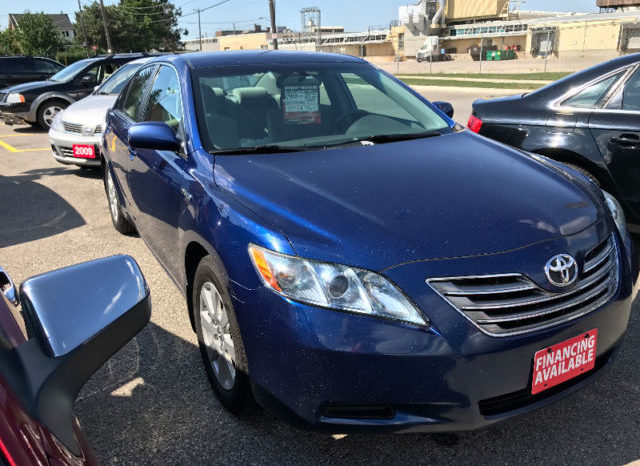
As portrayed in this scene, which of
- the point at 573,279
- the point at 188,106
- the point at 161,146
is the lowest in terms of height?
the point at 573,279

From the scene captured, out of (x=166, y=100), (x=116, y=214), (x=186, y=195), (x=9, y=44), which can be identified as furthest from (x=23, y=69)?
(x=9, y=44)

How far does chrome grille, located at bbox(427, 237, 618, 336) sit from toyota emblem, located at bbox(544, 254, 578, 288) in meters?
0.04

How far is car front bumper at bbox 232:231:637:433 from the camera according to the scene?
187 cm

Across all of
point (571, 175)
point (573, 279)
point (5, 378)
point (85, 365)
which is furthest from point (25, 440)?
point (571, 175)

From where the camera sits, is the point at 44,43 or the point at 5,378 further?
the point at 44,43

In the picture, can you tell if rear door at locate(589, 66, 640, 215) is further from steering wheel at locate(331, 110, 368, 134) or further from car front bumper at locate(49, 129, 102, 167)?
car front bumper at locate(49, 129, 102, 167)

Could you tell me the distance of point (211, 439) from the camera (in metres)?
2.46

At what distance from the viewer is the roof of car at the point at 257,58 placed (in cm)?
343

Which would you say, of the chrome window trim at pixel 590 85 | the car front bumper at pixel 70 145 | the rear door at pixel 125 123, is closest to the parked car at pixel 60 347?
the rear door at pixel 125 123

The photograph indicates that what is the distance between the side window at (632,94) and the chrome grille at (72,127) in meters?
6.13

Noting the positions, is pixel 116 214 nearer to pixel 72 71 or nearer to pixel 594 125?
pixel 594 125

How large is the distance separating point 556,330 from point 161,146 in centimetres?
208

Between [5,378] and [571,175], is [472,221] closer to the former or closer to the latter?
[571,175]

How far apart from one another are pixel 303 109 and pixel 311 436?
1.83 meters
